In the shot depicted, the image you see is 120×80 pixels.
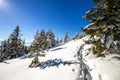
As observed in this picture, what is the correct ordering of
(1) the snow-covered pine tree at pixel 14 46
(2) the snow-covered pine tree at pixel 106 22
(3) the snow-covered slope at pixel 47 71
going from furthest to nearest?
(1) the snow-covered pine tree at pixel 14 46 → (3) the snow-covered slope at pixel 47 71 → (2) the snow-covered pine tree at pixel 106 22

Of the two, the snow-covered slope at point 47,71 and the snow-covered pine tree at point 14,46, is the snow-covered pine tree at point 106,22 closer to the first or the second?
the snow-covered slope at point 47,71

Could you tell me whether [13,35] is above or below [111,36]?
above

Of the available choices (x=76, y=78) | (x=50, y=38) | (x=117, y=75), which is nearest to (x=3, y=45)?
(x=50, y=38)

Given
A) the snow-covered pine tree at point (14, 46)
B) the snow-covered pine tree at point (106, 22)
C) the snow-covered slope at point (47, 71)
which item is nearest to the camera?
the snow-covered pine tree at point (106, 22)

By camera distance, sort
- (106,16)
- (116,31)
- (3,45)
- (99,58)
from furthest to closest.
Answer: (3,45), (99,58), (106,16), (116,31)

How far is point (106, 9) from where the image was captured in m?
12.8

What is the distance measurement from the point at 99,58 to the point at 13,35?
128 feet

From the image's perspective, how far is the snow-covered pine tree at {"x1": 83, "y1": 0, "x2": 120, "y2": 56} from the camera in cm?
1237

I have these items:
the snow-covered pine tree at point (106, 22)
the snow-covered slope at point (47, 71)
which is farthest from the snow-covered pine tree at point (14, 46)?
the snow-covered pine tree at point (106, 22)

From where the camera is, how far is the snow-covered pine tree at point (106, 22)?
12.4 meters

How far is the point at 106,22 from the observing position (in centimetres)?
1307

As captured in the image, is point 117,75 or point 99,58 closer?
point 117,75

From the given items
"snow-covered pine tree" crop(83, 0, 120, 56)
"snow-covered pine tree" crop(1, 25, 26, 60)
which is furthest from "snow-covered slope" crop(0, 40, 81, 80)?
"snow-covered pine tree" crop(1, 25, 26, 60)

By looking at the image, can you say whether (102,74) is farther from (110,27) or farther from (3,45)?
(3,45)
